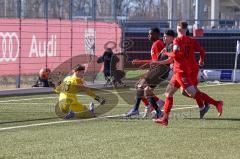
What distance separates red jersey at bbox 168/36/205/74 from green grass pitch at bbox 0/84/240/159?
3.55 feet

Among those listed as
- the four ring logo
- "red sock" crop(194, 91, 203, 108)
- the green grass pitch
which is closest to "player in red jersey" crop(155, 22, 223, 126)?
"red sock" crop(194, 91, 203, 108)

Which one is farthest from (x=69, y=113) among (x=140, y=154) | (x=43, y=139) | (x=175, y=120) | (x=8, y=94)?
(x=8, y=94)

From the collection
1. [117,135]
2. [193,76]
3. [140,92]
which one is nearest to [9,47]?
[140,92]

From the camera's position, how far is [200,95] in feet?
48.6

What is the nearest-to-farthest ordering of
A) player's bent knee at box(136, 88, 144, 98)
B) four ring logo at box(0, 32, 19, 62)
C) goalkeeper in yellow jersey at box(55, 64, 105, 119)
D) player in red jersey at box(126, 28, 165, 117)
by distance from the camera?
player in red jersey at box(126, 28, 165, 117) → player's bent knee at box(136, 88, 144, 98) → goalkeeper in yellow jersey at box(55, 64, 105, 119) → four ring logo at box(0, 32, 19, 62)

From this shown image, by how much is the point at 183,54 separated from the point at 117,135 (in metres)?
2.57

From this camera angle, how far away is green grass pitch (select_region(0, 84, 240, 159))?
1044 centimetres

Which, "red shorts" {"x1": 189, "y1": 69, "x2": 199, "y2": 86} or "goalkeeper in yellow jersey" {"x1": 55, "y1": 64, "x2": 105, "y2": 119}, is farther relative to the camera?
"goalkeeper in yellow jersey" {"x1": 55, "y1": 64, "x2": 105, "y2": 119}

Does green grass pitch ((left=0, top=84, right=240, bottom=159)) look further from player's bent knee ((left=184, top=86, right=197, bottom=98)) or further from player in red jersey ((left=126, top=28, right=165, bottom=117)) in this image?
player's bent knee ((left=184, top=86, right=197, bottom=98))

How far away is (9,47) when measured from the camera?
2506cm

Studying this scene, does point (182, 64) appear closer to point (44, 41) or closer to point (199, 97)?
point (199, 97)

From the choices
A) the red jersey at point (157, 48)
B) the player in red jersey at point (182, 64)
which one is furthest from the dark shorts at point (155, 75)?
the player in red jersey at point (182, 64)

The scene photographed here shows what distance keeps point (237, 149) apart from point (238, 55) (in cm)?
2198

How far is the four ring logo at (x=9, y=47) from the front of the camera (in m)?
24.8
